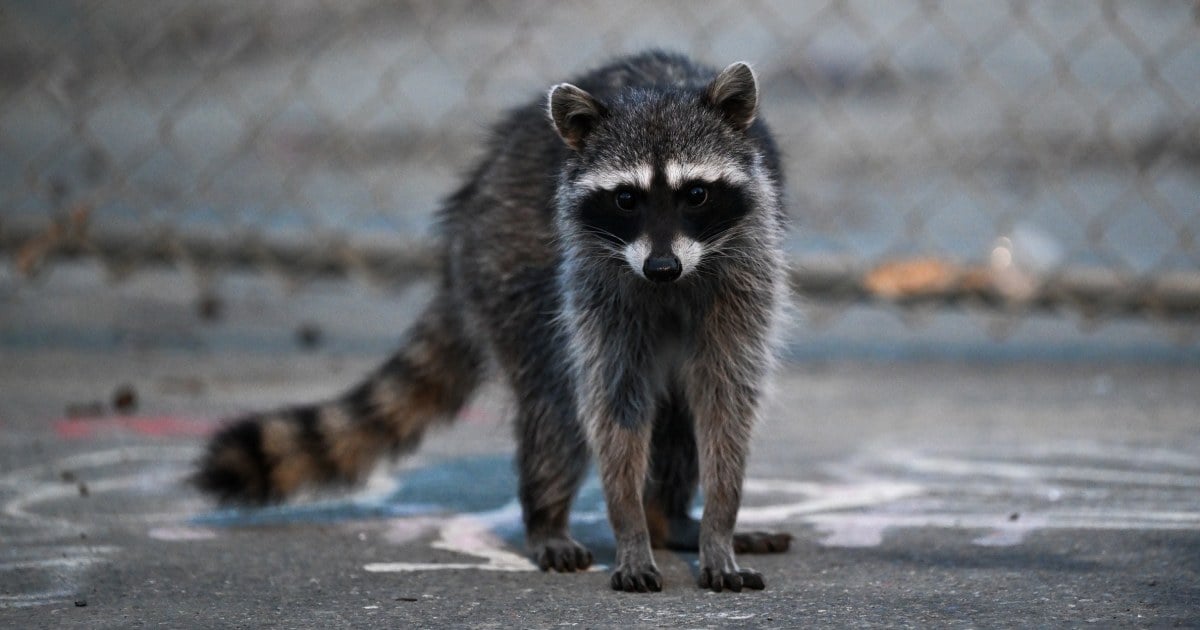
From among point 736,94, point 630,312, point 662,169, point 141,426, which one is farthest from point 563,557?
point 141,426

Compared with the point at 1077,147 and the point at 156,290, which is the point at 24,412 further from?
the point at 1077,147

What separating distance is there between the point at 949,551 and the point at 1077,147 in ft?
17.9

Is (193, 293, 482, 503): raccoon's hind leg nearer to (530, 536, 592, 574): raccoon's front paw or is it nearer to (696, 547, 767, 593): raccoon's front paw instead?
(530, 536, 592, 574): raccoon's front paw

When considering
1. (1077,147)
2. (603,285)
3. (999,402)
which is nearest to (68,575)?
(603,285)

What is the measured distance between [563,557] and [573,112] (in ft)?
3.56

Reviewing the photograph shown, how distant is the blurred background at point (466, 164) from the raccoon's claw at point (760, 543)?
2.41m

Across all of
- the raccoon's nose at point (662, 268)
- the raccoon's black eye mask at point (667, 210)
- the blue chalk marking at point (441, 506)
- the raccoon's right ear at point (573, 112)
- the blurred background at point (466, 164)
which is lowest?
the blue chalk marking at point (441, 506)

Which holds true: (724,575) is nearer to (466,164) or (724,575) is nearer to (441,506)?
(441,506)

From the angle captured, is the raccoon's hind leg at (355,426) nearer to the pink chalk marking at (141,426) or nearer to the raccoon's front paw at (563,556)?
the raccoon's front paw at (563,556)

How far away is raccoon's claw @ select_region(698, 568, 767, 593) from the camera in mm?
3455

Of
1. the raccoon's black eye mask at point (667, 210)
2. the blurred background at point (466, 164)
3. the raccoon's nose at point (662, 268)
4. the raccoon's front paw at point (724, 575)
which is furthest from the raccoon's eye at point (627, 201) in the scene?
the blurred background at point (466, 164)

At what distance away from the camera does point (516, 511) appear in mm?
4504

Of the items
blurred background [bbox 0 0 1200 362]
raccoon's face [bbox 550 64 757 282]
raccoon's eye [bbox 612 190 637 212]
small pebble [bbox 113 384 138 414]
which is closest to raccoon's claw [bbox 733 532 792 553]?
raccoon's face [bbox 550 64 757 282]

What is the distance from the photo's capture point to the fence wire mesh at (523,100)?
265 inches
